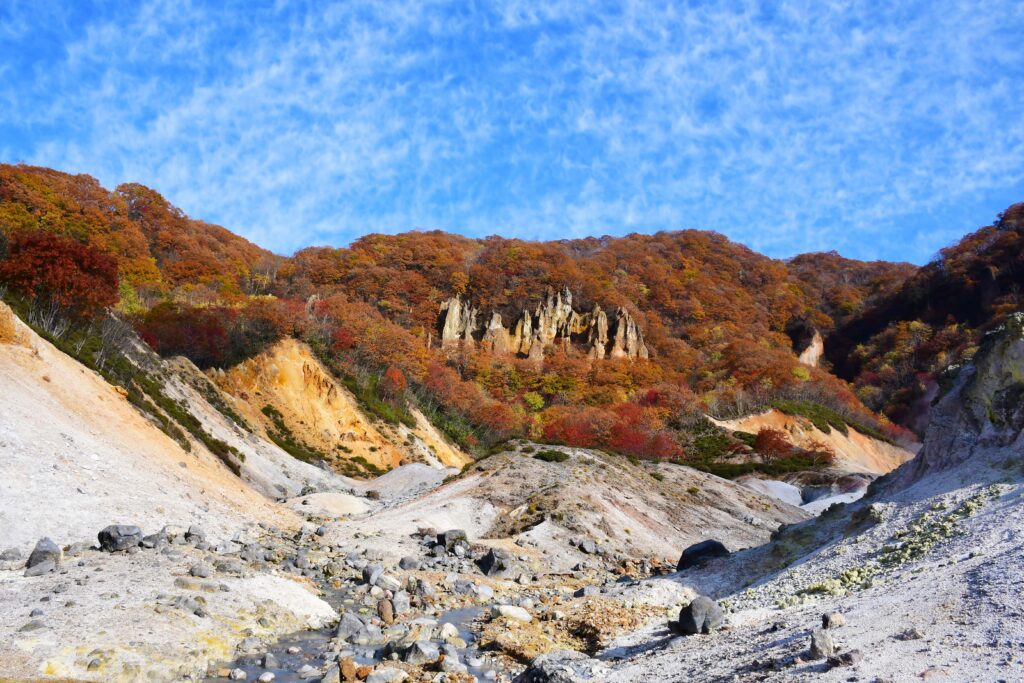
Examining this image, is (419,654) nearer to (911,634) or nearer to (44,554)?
(911,634)

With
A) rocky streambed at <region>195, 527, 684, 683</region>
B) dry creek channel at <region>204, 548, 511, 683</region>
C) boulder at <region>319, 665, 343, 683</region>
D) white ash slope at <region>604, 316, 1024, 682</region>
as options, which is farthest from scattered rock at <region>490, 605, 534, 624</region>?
boulder at <region>319, 665, 343, 683</region>

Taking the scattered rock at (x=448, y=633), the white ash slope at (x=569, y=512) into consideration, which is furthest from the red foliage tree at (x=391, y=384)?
the scattered rock at (x=448, y=633)

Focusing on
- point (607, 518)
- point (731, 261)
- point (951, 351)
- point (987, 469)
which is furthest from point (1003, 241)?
point (987, 469)

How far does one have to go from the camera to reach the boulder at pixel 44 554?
11.5m

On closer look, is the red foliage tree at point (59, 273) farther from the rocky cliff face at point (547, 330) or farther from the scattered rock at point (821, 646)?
the rocky cliff face at point (547, 330)

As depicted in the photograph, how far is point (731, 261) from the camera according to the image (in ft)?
362

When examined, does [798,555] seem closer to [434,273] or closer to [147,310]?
[147,310]

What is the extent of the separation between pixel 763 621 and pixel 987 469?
6069 mm

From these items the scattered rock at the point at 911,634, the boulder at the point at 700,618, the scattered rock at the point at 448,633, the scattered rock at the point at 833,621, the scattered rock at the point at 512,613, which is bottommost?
the scattered rock at the point at 448,633

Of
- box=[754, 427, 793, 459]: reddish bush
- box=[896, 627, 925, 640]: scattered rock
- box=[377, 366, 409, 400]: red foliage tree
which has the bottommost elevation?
box=[896, 627, 925, 640]: scattered rock

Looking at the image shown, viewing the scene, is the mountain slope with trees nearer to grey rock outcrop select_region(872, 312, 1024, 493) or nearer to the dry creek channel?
the dry creek channel

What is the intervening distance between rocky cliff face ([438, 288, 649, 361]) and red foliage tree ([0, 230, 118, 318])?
44.5 metres

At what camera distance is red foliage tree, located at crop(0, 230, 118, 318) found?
99.7ft

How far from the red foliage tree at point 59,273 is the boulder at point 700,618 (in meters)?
30.8
